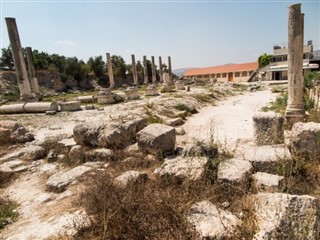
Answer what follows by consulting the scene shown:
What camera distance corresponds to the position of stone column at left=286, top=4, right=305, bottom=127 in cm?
716

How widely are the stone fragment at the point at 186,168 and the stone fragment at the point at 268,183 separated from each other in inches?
34.4

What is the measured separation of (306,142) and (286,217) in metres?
2.46

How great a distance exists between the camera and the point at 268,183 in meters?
3.49

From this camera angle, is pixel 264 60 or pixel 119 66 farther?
pixel 264 60

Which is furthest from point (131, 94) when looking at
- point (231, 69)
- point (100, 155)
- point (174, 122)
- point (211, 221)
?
point (231, 69)

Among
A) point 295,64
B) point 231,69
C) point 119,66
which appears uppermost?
point 119,66

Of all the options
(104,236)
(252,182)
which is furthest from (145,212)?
(252,182)

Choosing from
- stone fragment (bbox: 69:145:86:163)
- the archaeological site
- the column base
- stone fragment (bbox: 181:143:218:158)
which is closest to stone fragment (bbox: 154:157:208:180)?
the archaeological site

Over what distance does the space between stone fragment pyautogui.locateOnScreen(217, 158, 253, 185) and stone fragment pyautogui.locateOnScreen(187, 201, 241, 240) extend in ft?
2.24

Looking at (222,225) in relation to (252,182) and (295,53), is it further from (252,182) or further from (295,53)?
(295,53)

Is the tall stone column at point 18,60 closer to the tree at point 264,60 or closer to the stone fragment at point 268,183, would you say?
the stone fragment at point 268,183

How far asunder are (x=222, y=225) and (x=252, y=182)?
4.06 ft

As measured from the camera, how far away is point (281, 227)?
2.34 metres

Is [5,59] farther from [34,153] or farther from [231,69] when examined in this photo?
[231,69]
